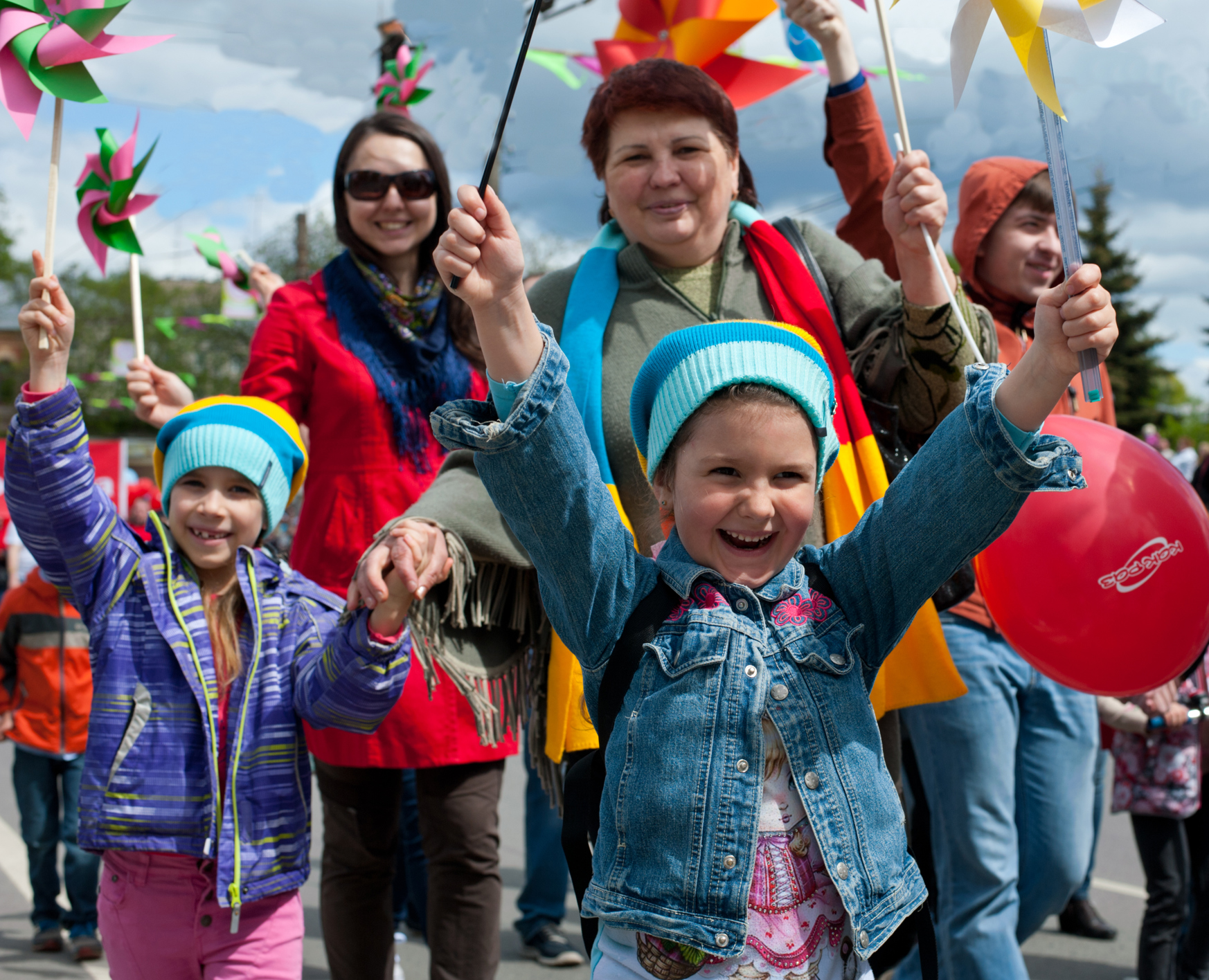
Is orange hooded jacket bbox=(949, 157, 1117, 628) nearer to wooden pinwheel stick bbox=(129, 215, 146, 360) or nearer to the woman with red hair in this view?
the woman with red hair

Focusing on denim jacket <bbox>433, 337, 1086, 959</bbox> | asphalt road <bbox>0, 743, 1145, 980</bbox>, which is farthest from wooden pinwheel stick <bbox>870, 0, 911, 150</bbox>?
asphalt road <bbox>0, 743, 1145, 980</bbox>

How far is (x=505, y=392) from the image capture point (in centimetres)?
150

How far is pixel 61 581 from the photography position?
8.48 ft

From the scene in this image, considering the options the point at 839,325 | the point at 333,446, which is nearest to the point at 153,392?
the point at 333,446

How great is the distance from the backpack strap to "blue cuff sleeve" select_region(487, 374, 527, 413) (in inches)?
14.6

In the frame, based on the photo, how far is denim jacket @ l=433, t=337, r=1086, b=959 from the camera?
153cm

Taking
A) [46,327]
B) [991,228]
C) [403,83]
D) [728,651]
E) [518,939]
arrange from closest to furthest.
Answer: [728,651] < [46,327] < [991,228] < [518,939] < [403,83]

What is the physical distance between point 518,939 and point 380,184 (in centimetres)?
271

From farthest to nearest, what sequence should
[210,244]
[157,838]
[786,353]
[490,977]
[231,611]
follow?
[210,244] < [490,977] < [231,611] < [157,838] < [786,353]

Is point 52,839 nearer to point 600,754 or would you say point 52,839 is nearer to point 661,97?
point 600,754

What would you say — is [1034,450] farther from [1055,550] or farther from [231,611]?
[231,611]

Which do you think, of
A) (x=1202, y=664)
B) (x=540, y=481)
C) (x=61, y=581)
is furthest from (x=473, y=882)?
(x=1202, y=664)

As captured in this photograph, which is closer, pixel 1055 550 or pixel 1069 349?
pixel 1069 349

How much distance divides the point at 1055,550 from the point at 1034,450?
2.54 ft
